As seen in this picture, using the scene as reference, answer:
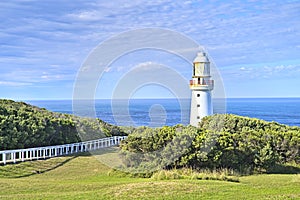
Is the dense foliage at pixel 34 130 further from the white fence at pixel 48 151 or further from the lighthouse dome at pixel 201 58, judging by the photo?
the lighthouse dome at pixel 201 58

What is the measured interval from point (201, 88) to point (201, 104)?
4.13 ft

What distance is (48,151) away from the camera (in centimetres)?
2253

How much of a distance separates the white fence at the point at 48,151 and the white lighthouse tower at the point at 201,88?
7.26 meters

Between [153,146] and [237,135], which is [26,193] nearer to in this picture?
[153,146]

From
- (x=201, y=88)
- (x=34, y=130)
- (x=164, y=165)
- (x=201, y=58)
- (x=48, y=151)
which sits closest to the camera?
(x=164, y=165)

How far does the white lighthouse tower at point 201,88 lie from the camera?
87.4 feet

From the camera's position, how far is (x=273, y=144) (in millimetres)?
21953

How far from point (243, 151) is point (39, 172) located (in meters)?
10.2

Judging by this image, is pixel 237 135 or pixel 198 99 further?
pixel 198 99

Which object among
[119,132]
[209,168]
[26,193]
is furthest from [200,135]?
[119,132]

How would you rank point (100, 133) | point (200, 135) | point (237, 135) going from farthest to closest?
point (100, 133)
point (237, 135)
point (200, 135)

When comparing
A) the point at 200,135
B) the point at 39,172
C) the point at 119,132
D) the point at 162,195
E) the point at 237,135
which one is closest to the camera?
the point at 162,195

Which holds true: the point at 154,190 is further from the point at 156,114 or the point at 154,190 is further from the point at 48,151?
the point at 156,114

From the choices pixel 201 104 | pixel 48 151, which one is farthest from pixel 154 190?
pixel 201 104
